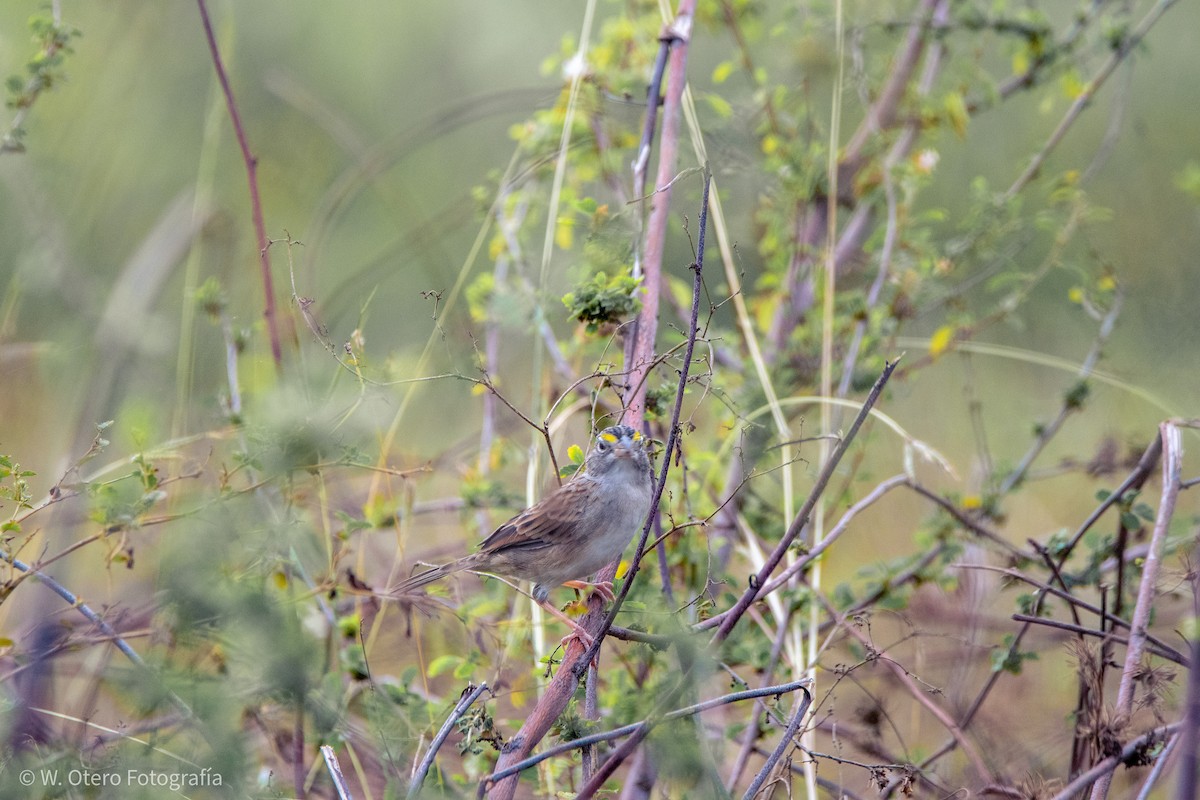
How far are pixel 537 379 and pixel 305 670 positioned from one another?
6.10 ft

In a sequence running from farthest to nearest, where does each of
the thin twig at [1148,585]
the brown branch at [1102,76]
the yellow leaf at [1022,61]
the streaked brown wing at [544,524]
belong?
the yellow leaf at [1022,61], the brown branch at [1102,76], the streaked brown wing at [544,524], the thin twig at [1148,585]

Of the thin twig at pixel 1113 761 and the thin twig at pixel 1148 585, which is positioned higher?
the thin twig at pixel 1148 585

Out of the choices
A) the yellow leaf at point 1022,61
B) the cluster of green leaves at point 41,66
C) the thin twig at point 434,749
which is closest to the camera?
the thin twig at point 434,749

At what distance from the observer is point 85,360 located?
413cm

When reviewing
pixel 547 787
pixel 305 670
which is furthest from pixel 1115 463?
pixel 305 670

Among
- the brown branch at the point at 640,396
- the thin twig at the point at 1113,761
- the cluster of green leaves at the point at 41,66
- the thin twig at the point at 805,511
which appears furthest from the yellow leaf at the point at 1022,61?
the cluster of green leaves at the point at 41,66

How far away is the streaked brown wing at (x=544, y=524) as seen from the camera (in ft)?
11.8

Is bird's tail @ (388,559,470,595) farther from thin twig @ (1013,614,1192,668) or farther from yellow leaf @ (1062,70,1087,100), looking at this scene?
yellow leaf @ (1062,70,1087,100)

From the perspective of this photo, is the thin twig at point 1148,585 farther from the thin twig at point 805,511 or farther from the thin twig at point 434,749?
the thin twig at point 434,749

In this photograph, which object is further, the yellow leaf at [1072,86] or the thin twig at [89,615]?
the yellow leaf at [1072,86]

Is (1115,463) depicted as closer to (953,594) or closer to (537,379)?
(953,594)

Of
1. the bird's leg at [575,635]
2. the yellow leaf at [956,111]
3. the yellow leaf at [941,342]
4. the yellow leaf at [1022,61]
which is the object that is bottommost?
the bird's leg at [575,635]

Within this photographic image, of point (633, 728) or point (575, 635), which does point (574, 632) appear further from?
point (633, 728)

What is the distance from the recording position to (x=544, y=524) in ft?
11.9
